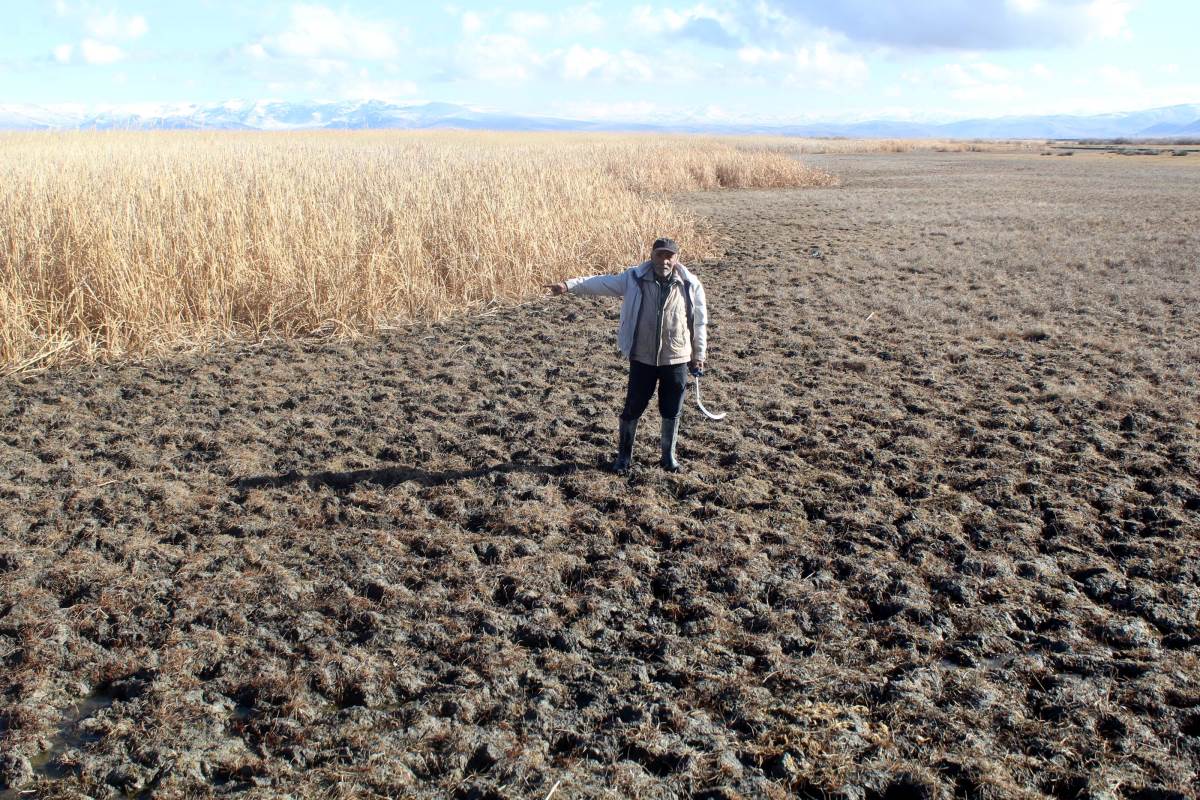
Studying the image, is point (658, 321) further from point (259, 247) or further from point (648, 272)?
point (259, 247)

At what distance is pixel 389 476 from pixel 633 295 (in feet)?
5.29

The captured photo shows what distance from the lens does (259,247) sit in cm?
744

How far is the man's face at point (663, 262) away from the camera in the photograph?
4.05m

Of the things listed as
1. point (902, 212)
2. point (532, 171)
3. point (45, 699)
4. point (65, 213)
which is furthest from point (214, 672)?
point (902, 212)

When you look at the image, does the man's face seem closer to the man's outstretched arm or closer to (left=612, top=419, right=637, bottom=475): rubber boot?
the man's outstretched arm

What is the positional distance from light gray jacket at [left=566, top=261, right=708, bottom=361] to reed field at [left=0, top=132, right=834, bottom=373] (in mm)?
3708

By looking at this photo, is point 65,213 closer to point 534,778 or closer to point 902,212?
point 534,778

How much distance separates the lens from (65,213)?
707 cm

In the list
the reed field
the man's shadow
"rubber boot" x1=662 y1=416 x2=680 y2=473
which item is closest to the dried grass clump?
the reed field

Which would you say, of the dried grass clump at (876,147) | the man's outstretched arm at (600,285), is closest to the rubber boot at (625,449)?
the man's outstretched arm at (600,285)

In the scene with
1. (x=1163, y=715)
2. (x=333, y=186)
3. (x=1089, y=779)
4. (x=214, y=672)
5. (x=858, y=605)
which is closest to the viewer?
(x=1089, y=779)

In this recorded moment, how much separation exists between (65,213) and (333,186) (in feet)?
11.3

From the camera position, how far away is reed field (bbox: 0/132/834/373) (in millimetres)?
6598

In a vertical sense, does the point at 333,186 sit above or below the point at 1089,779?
above
